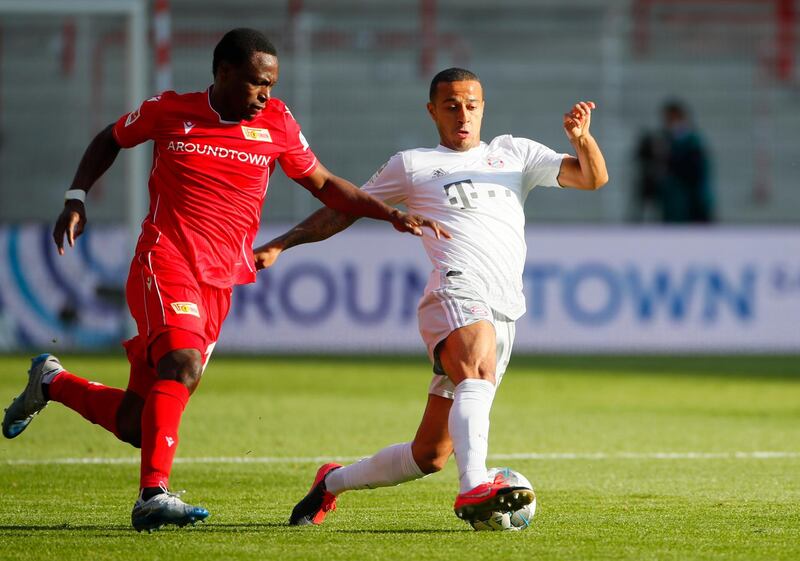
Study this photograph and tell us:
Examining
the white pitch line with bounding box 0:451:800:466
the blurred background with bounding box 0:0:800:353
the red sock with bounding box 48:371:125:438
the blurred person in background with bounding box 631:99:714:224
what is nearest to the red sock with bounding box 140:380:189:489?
the red sock with bounding box 48:371:125:438

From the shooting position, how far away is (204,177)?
6.21 metres

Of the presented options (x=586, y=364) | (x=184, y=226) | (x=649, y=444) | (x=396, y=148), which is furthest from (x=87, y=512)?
(x=396, y=148)

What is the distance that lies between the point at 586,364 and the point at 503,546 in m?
10.3

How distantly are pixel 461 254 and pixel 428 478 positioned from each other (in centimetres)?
213

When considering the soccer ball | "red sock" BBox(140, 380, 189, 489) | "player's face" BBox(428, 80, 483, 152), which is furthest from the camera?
"player's face" BBox(428, 80, 483, 152)

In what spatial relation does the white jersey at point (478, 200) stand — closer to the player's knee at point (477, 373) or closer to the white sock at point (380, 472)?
the player's knee at point (477, 373)

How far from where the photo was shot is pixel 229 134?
625cm

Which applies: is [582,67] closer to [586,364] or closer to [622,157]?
[622,157]

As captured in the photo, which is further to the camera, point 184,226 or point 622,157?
point 622,157

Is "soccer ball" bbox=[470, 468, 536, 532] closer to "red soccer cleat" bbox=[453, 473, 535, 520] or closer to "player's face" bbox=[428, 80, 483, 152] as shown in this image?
"red soccer cleat" bbox=[453, 473, 535, 520]

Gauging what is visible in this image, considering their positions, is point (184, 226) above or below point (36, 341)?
above

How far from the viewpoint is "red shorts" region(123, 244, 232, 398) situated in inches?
235

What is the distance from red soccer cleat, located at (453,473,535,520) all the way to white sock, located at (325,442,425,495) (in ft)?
2.07

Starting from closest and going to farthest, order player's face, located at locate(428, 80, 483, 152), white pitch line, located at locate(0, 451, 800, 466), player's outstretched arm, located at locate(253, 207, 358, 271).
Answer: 1. player's face, located at locate(428, 80, 483, 152)
2. player's outstretched arm, located at locate(253, 207, 358, 271)
3. white pitch line, located at locate(0, 451, 800, 466)
